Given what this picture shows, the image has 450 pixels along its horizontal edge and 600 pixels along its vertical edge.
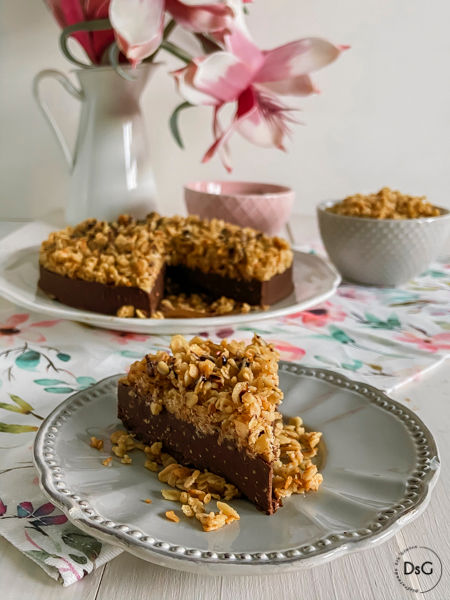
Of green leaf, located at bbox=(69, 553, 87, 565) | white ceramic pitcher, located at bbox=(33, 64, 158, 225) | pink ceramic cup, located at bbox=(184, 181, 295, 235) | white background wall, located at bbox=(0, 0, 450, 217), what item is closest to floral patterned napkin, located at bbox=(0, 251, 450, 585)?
green leaf, located at bbox=(69, 553, 87, 565)

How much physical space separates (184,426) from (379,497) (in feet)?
0.55

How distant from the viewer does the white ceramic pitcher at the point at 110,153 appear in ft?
4.12

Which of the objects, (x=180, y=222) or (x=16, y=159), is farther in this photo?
(x=16, y=159)

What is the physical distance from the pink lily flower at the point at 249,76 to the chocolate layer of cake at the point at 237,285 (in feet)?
0.82

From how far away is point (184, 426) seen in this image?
0.57 m

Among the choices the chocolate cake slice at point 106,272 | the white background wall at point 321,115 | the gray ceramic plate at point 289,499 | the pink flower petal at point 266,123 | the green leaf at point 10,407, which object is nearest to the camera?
the gray ceramic plate at point 289,499

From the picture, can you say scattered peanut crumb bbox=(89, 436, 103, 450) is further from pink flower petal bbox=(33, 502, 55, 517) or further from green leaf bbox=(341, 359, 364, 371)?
green leaf bbox=(341, 359, 364, 371)

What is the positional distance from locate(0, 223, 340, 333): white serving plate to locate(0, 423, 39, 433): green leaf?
0.76 feet

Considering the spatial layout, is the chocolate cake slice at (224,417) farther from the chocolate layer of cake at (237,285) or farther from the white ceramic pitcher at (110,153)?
the white ceramic pitcher at (110,153)

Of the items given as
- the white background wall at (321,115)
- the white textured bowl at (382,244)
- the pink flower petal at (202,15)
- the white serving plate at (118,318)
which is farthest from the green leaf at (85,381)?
the white background wall at (321,115)

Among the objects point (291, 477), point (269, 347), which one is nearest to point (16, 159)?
point (269, 347)

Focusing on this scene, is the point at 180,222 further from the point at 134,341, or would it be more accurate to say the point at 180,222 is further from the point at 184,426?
the point at 184,426

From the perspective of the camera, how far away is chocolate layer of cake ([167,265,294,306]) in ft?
3.21

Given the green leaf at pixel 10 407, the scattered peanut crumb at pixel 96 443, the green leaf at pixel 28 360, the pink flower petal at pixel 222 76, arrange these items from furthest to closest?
the pink flower petal at pixel 222 76 < the green leaf at pixel 28 360 < the green leaf at pixel 10 407 < the scattered peanut crumb at pixel 96 443
